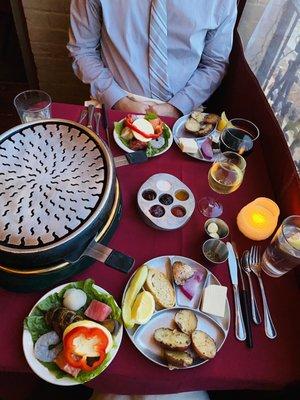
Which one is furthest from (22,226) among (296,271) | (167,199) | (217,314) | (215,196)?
(296,271)

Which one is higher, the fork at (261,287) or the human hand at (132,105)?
the human hand at (132,105)

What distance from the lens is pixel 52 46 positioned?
2.64 metres

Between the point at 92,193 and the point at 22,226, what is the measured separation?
246 mm

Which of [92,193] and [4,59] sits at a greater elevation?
[92,193]

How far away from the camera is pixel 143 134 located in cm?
151

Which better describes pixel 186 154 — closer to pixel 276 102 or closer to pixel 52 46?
pixel 276 102

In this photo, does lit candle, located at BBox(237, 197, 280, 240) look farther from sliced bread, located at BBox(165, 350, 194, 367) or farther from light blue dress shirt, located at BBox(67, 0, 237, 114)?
light blue dress shirt, located at BBox(67, 0, 237, 114)

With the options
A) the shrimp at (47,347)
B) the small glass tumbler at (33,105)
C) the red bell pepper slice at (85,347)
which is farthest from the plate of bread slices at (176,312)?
the small glass tumbler at (33,105)

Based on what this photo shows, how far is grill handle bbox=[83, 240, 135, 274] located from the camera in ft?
3.58

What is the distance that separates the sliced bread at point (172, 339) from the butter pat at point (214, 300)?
0.12 metres

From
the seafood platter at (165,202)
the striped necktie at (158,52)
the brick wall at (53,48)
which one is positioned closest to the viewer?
the seafood platter at (165,202)

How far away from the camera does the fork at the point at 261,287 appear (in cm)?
111

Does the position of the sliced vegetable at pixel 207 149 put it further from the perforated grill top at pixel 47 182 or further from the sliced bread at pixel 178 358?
the sliced bread at pixel 178 358

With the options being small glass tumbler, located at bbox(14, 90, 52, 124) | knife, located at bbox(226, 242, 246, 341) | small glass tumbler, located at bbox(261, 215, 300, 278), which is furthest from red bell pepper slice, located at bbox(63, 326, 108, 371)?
small glass tumbler, located at bbox(14, 90, 52, 124)
